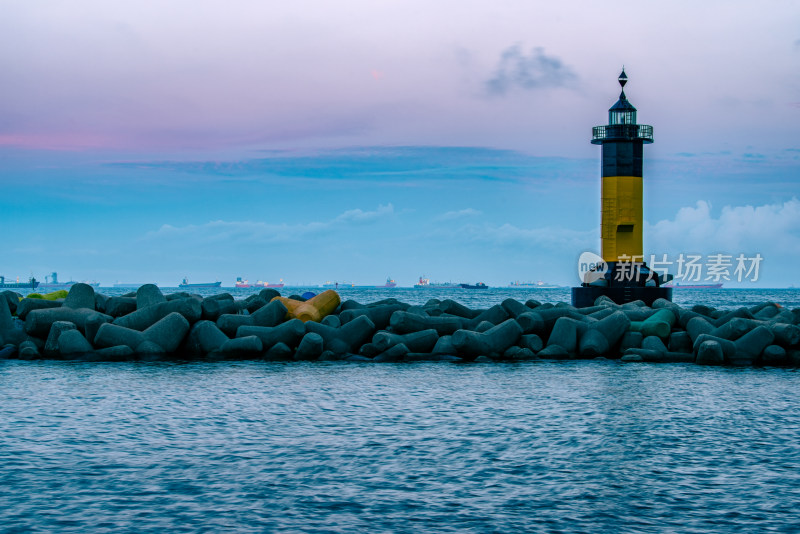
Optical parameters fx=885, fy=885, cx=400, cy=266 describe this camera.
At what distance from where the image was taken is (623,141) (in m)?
27.7

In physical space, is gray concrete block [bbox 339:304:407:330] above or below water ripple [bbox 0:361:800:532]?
above

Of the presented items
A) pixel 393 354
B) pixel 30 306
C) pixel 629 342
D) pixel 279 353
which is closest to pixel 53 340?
pixel 30 306

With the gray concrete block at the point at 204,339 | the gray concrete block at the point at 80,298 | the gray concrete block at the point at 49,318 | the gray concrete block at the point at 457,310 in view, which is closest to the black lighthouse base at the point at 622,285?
the gray concrete block at the point at 457,310

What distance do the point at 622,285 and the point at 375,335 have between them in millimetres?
12471

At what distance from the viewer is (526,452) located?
8898 millimetres

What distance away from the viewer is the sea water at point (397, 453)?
677 cm

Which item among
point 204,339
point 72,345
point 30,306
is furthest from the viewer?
point 30,306

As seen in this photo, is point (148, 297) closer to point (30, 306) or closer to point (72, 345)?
point (72, 345)

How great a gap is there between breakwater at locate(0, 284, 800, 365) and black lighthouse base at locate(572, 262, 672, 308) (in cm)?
789

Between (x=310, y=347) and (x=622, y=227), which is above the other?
(x=622, y=227)

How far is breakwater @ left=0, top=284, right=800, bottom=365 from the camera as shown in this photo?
16.6m

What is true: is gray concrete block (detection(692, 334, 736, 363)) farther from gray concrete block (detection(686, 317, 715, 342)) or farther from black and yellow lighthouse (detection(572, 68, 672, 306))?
black and yellow lighthouse (detection(572, 68, 672, 306))

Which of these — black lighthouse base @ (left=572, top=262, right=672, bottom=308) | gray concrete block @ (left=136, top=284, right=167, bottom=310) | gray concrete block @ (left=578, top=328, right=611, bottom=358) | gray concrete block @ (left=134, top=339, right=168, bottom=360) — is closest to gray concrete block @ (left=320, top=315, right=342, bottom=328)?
gray concrete block @ (left=134, top=339, right=168, bottom=360)

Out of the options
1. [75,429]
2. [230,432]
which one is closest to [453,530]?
[230,432]
